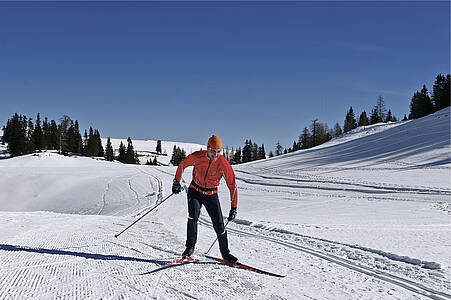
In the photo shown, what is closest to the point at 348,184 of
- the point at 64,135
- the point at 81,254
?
the point at 81,254

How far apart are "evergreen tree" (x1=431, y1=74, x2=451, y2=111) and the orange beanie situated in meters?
71.6

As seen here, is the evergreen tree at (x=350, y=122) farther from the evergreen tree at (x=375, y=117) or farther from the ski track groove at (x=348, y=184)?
the ski track groove at (x=348, y=184)

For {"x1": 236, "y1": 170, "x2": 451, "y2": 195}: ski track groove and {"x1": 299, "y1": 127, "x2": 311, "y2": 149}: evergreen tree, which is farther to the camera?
{"x1": 299, "y1": 127, "x2": 311, "y2": 149}: evergreen tree

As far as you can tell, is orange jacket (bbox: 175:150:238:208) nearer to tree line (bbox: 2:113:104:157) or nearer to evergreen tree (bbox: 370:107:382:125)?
tree line (bbox: 2:113:104:157)

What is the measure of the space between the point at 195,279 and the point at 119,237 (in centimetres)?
334

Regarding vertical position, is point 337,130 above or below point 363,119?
below

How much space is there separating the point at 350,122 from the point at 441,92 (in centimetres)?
3199

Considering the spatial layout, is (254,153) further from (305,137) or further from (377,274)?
(377,274)

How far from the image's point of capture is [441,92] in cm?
6359

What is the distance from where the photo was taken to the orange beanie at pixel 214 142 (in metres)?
4.97

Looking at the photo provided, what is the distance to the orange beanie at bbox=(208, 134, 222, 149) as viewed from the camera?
4.97 m

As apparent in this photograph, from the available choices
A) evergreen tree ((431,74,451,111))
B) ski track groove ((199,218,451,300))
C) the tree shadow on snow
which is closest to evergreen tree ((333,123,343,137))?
evergreen tree ((431,74,451,111))

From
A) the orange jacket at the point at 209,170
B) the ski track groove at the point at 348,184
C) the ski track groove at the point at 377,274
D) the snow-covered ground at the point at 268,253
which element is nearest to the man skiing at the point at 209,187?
the orange jacket at the point at 209,170

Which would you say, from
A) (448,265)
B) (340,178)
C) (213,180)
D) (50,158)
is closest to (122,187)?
(340,178)
